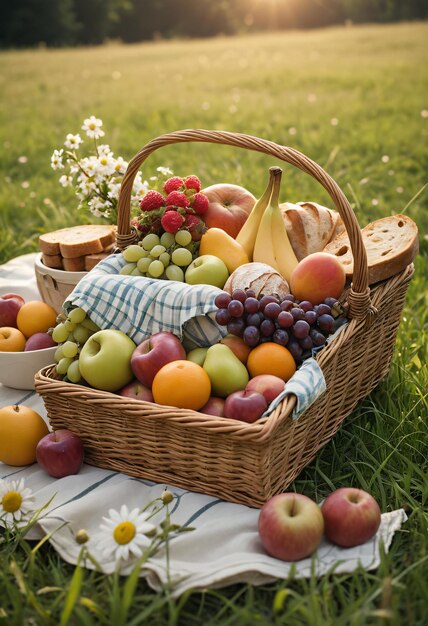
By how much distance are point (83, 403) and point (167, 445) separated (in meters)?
0.34

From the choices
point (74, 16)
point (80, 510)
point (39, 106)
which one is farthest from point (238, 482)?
point (74, 16)

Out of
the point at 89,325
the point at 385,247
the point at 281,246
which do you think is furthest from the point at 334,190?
the point at 89,325

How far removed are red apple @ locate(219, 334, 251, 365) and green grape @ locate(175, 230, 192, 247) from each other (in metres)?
0.54

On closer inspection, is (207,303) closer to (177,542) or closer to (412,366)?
(177,542)

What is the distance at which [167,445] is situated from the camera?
2.41 meters

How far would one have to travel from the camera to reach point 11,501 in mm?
2342

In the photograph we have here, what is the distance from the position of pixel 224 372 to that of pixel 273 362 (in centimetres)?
17

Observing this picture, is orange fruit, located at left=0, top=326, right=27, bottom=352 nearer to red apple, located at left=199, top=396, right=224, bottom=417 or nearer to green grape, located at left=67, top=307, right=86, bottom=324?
green grape, located at left=67, top=307, right=86, bottom=324

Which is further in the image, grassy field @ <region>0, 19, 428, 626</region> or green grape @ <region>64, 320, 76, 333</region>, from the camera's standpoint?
green grape @ <region>64, 320, 76, 333</region>

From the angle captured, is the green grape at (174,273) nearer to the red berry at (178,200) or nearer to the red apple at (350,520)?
the red berry at (178,200)

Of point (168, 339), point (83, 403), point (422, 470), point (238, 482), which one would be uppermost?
point (168, 339)

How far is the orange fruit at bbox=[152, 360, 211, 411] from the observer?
2.36 meters

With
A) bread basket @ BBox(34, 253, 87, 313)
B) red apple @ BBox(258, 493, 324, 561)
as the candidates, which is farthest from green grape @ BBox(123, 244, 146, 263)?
red apple @ BBox(258, 493, 324, 561)

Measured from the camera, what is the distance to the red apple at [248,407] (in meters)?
2.29
